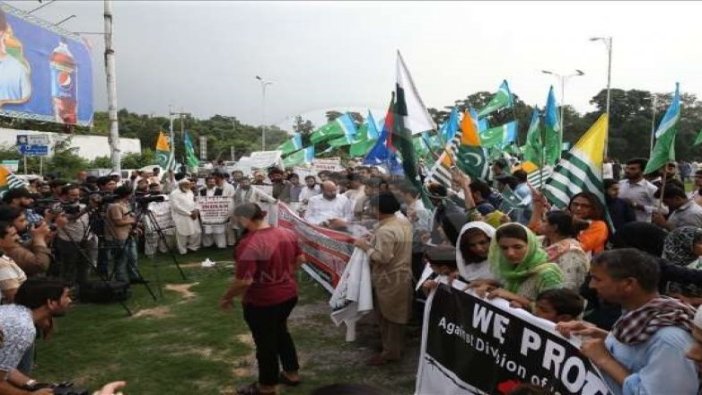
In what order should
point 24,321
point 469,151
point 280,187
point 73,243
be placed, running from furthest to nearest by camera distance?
point 280,187, point 73,243, point 469,151, point 24,321

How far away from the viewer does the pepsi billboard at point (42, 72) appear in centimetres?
1703

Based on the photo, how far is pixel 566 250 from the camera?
3.61m

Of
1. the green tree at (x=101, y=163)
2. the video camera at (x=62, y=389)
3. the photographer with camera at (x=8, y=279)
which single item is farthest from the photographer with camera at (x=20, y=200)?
the green tree at (x=101, y=163)

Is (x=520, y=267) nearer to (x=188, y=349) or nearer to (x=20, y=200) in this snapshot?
(x=188, y=349)

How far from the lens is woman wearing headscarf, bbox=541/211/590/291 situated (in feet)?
11.5

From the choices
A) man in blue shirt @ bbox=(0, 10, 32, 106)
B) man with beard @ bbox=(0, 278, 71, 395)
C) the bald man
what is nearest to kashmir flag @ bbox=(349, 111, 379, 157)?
the bald man

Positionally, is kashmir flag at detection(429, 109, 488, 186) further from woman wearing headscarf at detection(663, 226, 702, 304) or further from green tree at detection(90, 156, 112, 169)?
green tree at detection(90, 156, 112, 169)

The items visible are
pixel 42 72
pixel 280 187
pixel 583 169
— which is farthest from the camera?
pixel 42 72

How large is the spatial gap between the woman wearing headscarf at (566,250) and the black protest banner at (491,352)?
0.54 meters

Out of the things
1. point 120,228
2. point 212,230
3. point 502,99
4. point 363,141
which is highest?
point 502,99

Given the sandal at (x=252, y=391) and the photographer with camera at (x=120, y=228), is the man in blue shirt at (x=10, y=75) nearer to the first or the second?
the photographer with camera at (x=120, y=228)

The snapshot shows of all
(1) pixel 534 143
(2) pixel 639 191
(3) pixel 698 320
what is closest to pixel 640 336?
(3) pixel 698 320

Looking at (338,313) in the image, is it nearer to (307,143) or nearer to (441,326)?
(441,326)

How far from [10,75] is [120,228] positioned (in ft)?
40.3
